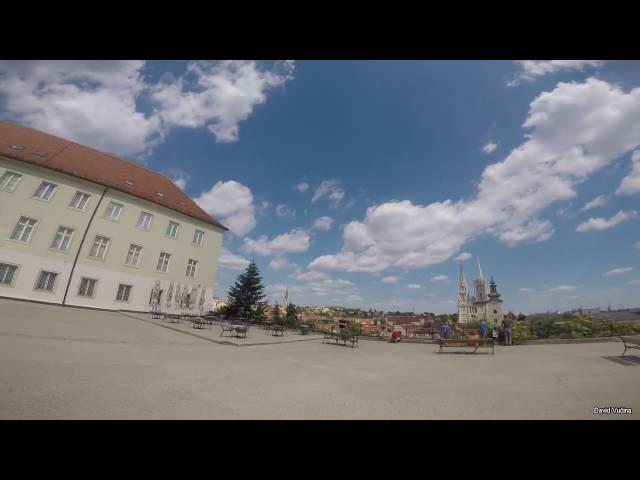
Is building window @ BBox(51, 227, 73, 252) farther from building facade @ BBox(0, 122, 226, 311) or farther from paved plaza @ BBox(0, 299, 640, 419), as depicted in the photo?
paved plaza @ BBox(0, 299, 640, 419)

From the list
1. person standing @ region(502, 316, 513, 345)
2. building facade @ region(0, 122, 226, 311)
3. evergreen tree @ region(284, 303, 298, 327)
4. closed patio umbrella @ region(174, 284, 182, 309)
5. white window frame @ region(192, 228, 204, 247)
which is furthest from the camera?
white window frame @ region(192, 228, 204, 247)

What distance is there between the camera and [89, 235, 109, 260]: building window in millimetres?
21125

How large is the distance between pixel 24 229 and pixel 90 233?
138 inches

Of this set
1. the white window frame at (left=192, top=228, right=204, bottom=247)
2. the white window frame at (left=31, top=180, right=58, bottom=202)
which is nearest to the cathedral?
the white window frame at (left=192, top=228, right=204, bottom=247)

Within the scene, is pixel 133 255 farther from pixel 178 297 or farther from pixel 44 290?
pixel 44 290

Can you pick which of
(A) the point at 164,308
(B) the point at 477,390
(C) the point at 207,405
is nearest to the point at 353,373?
(B) the point at 477,390

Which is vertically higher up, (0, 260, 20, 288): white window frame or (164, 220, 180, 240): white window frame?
(164, 220, 180, 240): white window frame

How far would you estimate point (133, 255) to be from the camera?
22.9 m

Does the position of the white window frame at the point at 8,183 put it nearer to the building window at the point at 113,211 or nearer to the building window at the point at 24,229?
the building window at the point at 24,229

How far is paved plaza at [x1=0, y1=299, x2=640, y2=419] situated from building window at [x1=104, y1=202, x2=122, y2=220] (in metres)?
17.1

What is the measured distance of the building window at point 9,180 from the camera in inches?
730

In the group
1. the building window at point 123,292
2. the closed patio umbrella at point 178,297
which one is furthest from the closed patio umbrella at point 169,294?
the building window at point 123,292

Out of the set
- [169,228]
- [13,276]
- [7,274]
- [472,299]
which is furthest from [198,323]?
[472,299]
